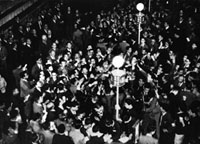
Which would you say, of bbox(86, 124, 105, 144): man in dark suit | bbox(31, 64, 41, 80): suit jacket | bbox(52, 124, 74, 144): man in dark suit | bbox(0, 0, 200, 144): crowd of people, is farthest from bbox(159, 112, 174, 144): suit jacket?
bbox(31, 64, 41, 80): suit jacket

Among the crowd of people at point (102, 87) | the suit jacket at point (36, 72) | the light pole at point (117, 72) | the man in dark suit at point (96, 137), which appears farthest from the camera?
the suit jacket at point (36, 72)

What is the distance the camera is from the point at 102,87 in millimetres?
11742

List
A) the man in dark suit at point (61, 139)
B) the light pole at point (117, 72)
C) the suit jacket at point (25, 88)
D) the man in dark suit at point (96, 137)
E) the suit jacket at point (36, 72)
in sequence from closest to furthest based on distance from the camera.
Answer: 1. the man in dark suit at point (61, 139)
2. the man in dark suit at point (96, 137)
3. the light pole at point (117, 72)
4. the suit jacket at point (25, 88)
5. the suit jacket at point (36, 72)

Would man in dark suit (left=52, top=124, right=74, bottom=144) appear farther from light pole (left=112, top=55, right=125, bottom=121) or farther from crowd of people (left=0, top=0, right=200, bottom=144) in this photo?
light pole (left=112, top=55, right=125, bottom=121)

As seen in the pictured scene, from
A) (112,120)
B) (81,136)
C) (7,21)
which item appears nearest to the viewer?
(81,136)

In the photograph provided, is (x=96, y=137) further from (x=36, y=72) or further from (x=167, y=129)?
(x=36, y=72)

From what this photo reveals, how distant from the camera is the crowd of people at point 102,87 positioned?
9789 mm

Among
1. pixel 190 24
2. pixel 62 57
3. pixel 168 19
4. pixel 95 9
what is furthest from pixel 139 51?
pixel 95 9

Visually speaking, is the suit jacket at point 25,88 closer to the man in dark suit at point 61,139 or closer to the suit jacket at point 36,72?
the suit jacket at point 36,72

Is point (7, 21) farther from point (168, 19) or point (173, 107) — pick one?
point (173, 107)

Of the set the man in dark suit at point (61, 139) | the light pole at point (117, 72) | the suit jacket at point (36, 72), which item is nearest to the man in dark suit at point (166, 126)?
the light pole at point (117, 72)

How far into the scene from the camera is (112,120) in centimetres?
991

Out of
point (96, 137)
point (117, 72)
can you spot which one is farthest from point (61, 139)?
point (117, 72)

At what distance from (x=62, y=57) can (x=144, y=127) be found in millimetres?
4596
